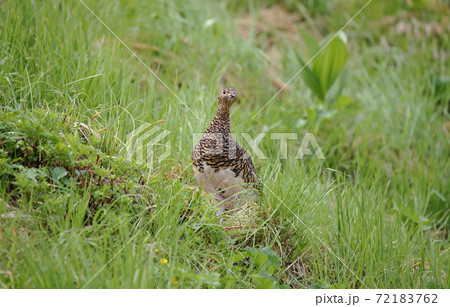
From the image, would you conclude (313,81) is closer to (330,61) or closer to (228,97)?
→ (330,61)

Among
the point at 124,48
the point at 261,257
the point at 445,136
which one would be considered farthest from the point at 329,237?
the point at 445,136

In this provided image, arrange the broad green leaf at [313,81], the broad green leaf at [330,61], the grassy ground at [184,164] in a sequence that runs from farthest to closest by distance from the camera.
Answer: the broad green leaf at [313,81], the broad green leaf at [330,61], the grassy ground at [184,164]

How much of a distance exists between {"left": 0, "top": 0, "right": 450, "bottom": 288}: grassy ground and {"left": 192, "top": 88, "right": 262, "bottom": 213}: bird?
129mm

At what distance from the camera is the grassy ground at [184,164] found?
231cm

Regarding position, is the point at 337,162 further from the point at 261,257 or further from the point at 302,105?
the point at 261,257

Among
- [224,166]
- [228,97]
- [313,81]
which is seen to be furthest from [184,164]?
[313,81]

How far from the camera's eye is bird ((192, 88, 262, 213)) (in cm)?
287

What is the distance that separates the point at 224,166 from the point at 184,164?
0.40m

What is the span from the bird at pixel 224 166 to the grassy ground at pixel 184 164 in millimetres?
129

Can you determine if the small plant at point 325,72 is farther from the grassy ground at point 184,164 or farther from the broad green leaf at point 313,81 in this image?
the grassy ground at point 184,164

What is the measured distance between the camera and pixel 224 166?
287 cm

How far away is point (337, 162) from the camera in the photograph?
4.61 metres

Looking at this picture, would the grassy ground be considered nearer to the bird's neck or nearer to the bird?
the bird

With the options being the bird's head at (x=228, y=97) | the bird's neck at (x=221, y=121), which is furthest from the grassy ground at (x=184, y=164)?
the bird's head at (x=228, y=97)
